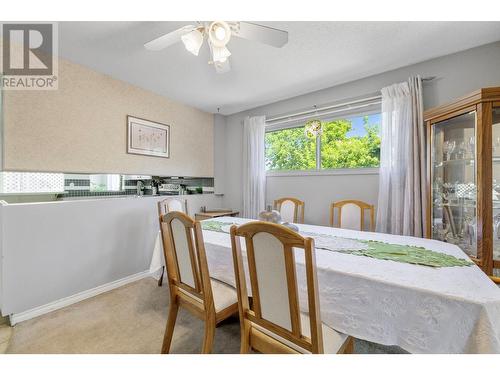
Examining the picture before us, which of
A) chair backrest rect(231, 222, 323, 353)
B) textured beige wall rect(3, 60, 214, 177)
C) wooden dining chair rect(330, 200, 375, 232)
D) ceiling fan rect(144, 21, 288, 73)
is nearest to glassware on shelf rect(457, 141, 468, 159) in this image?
wooden dining chair rect(330, 200, 375, 232)

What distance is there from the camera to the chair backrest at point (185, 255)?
116 centimetres

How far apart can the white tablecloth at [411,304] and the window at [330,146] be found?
1.61 m

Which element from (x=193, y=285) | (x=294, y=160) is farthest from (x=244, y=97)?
(x=193, y=285)

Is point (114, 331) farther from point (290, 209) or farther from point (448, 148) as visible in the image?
point (448, 148)

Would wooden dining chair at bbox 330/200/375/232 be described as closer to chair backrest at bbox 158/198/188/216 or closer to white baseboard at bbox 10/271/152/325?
chair backrest at bbox 158/198/188/216

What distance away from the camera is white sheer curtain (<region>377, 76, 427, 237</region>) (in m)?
2.09

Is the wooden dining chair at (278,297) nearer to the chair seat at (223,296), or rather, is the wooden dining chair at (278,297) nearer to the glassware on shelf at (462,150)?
the chair seat at (223,296)

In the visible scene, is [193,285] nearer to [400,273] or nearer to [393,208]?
[400,273]

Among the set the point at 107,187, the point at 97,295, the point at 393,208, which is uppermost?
the point at 107,187

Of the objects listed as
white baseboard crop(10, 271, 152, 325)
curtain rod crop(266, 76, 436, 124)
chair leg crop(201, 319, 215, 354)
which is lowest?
white baseboard crop(10, 271, 152, 325)

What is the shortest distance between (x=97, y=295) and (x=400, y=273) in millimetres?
2651

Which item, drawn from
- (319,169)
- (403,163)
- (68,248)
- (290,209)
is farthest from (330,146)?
(68,248)

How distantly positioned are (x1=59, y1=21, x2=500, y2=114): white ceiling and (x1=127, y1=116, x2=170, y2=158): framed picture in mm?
448
